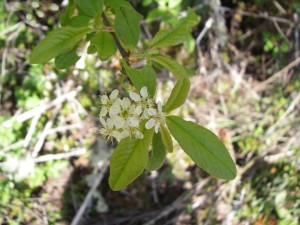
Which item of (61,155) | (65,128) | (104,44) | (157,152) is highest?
(104,44)

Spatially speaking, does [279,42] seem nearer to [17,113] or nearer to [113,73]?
[113,73]

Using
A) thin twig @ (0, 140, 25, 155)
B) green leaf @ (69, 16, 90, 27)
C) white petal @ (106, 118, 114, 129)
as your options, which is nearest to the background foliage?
thin twig @ (0, 140, 25, 155)

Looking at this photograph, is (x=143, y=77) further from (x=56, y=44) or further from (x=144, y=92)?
(x=56, y=44)

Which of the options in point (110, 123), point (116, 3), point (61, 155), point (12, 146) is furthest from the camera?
point (61, 155)

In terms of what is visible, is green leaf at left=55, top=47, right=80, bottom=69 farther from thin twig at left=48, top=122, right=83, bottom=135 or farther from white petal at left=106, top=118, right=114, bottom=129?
thin twig at left=48, top=122, right=83, bottom=135

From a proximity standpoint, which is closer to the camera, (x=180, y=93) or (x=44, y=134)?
(x=180, y=93)

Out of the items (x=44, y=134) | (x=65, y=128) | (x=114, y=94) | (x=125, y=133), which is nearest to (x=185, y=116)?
(x=65, y=128)

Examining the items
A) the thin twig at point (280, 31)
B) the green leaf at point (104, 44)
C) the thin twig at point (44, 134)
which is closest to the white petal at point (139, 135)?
the green leaf at point (104, 44)
